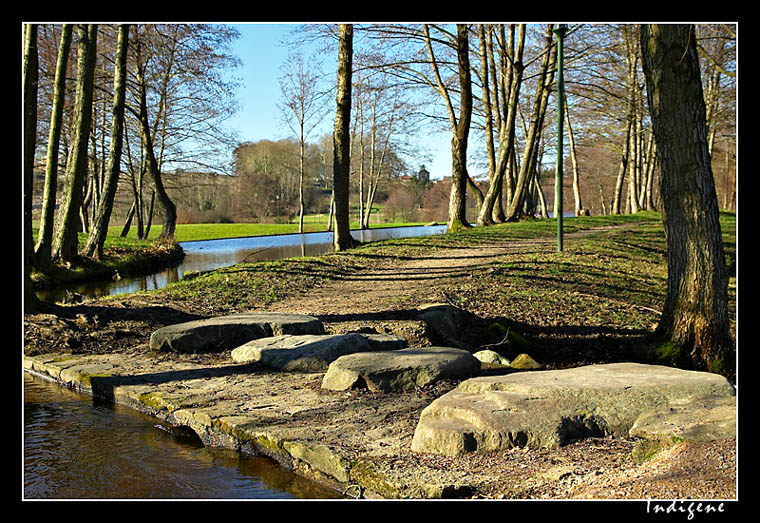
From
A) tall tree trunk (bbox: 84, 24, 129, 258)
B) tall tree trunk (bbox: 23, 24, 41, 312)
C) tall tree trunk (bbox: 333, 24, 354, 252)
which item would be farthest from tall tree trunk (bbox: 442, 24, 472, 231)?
tall tree trunk (bbox: 23, 24, 41, 312)

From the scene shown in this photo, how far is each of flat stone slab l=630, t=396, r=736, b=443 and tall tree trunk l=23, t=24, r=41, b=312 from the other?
25.2 feet

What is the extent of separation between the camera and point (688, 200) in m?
8.16

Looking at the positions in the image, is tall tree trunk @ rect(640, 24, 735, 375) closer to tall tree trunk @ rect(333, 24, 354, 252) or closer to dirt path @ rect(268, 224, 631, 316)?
dirt path @ rect(268, 224, 631, 316)

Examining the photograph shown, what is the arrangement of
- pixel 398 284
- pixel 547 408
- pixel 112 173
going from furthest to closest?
pixel 112 173 < pixel 398 284 < pixel 547 408

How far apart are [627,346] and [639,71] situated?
104 ft

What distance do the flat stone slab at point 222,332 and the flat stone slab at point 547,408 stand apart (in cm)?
349

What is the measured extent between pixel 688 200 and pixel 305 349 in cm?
487

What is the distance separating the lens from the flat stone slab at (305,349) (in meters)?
7.20

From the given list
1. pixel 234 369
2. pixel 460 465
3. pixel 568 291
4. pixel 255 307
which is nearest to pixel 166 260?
pixel 255 307

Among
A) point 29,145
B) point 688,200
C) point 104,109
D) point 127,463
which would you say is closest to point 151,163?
point 104,109

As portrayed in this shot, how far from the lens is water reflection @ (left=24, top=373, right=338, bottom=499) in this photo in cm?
460

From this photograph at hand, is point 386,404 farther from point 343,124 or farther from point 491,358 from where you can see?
point 343,124

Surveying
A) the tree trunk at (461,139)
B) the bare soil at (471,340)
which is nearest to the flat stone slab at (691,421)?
the bare soil at (471,340)

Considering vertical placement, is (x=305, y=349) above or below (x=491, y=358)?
above
